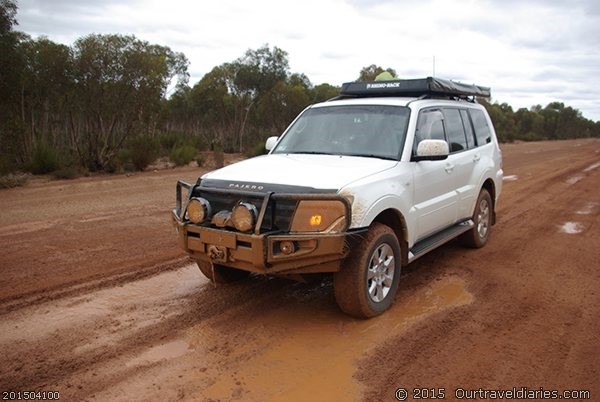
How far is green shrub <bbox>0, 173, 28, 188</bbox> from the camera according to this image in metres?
12.3

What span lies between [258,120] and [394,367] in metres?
29.1

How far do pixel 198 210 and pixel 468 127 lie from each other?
4.15 meters

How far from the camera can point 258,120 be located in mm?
32062

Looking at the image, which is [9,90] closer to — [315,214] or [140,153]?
[140,153]

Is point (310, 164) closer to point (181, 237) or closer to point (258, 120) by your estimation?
point (181, 237)

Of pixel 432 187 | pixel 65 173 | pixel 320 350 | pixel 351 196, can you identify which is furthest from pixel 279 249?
pixel 65 173

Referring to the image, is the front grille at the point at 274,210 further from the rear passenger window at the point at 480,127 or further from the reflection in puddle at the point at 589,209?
the reflection in puddle at the point at 589,209

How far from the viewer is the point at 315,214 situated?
419cm

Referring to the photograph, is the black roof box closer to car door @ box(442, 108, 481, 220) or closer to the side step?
car door @ box(442, 108, 481, 220)

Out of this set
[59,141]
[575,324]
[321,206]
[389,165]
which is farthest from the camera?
[59,141]

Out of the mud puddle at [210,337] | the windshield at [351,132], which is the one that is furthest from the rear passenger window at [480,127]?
the mud puddle at [210,337]

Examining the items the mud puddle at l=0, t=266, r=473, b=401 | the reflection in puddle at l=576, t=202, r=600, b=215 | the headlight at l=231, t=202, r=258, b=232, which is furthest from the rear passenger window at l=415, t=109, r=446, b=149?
the reflection in puddle at l=576, t=202, r=600, b=215

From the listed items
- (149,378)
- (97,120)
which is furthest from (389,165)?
(97,120)

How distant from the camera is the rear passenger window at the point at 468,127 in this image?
692cm
